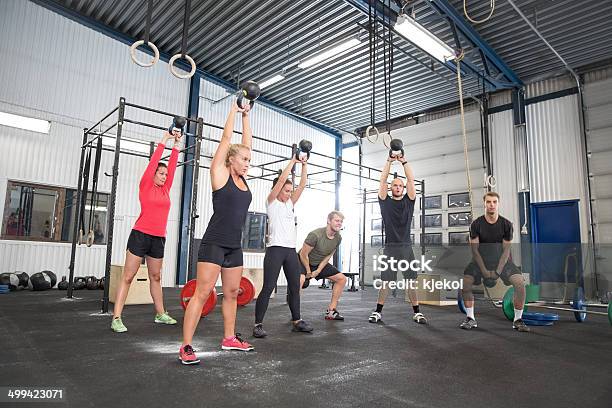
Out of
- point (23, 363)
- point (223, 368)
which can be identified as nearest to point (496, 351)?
point (223, 368)

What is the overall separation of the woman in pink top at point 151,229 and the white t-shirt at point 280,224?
88 cm

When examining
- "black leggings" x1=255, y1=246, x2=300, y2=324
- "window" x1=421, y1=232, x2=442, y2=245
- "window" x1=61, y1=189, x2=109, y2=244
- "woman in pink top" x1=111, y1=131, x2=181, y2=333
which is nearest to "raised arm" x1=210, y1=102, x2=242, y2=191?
"black leggings" x1=255, y1=246, x2=300, y2=324

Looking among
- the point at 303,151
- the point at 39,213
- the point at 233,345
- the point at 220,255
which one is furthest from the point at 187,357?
the point at 39,213

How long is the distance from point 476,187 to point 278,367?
8.28 m

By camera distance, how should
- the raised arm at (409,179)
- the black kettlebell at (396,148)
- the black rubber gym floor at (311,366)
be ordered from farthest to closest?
the raised arm at (409,179)
the black kettlebell at (396,148)
the black rubber gym floor at (311,366)

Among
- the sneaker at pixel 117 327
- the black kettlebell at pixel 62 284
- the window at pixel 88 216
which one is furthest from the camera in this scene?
the window at pixel 88 216

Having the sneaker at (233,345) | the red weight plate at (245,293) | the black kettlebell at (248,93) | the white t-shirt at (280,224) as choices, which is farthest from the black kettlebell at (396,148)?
the red weight plate at (245,293)

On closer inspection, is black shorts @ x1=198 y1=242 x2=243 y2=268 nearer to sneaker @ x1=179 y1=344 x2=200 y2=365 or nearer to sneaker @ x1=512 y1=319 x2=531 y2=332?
sneaker @ x1=179 y1=344 x2=200 y2=365

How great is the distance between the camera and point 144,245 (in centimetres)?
296

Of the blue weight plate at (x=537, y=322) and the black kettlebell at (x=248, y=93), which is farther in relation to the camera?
the blue weight plate at (x=537, y=322)

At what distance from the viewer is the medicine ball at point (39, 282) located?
600 cm

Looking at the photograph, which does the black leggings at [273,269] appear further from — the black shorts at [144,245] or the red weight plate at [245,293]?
the red weight plate at [245,293]

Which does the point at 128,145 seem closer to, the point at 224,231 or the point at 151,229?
the point at 151,229

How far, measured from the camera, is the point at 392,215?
12.1 feet
